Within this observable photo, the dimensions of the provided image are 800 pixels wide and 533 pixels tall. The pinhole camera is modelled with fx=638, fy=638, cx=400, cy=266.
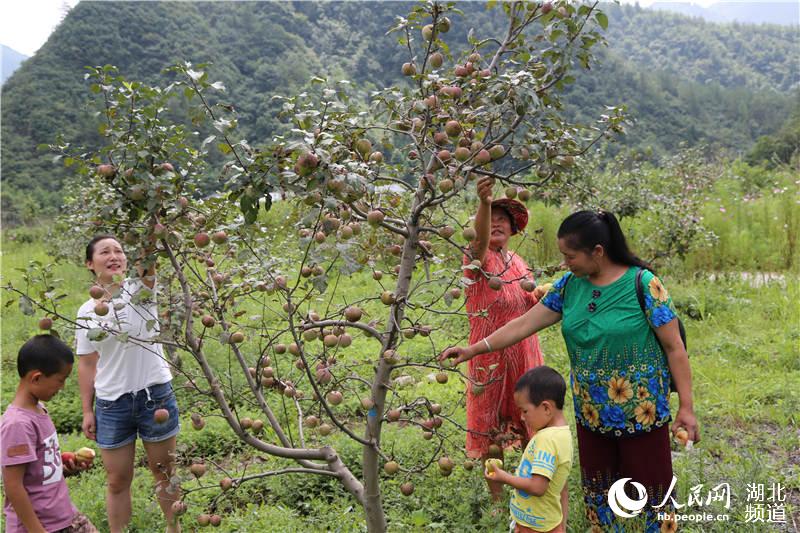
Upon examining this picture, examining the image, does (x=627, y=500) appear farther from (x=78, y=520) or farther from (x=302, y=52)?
(x=302, y=52)

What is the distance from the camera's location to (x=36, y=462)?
7.87 ft

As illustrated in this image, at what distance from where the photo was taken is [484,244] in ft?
8.77

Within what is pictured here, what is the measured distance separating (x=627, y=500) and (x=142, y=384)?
6.97 feet

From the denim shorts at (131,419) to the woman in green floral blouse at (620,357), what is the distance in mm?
1431

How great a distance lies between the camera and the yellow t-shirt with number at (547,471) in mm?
2277

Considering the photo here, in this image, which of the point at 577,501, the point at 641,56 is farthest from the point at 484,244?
the point at 641,56

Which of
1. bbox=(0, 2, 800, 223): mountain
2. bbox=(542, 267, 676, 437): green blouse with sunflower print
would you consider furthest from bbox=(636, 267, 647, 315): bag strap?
bbox=(0, 2, 800, 223): mountain

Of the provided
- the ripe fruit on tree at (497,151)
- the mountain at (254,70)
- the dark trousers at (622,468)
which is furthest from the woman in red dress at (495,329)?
the mountain at (254,70)

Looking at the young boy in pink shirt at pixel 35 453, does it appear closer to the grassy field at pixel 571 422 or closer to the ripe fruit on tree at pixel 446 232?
the grassy field at pixel 571 422

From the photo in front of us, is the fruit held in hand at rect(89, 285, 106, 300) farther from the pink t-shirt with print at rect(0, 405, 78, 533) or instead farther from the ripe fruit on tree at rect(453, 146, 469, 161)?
the ripe fruit on tree at rect(453, 146, 469, 161)

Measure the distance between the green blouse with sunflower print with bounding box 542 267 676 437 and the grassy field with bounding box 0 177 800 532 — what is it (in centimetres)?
55

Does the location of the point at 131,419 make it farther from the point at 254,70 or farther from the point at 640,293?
the point at 254,70

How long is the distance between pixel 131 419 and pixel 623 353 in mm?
2163

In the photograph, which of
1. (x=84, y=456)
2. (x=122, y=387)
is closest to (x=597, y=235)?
(x=122, y=387)
